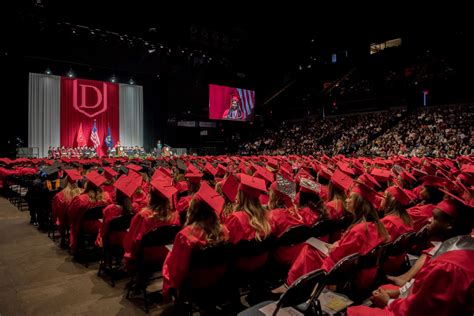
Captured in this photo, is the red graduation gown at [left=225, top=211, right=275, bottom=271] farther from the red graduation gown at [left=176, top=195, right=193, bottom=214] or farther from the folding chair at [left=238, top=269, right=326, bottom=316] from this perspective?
the red graduation gown at [left=176, top=195, right=193, bottom=214]

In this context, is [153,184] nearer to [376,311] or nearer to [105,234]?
[105,234]

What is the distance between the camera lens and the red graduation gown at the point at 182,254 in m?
2.40

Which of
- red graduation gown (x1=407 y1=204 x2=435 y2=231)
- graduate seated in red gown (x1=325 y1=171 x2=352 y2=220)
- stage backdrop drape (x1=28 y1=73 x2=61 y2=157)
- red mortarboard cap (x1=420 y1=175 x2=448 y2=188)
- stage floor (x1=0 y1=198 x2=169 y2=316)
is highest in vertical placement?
stage backdrop drape (x1=28 y1=73 x2=61 y2=157)

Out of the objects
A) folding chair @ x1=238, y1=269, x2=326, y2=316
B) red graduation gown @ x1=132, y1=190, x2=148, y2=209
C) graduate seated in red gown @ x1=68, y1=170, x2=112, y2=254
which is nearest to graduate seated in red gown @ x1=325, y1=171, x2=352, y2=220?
folding chair @ x1=238, y1=269, x2=326, y2=316

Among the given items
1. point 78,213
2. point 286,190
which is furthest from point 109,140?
point 286,190

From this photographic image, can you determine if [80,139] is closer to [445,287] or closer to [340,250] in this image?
[340,250]

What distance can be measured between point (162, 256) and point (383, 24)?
3278cm

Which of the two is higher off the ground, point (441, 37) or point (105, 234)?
point (441, 37)

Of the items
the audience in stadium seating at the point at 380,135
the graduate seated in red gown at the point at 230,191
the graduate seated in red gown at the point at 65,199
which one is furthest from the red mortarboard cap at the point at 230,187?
the audience in stadium seating at the point at 380,135

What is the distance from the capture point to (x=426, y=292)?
1.37 m

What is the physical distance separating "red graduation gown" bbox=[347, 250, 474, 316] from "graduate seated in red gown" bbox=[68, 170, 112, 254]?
4.03 metres

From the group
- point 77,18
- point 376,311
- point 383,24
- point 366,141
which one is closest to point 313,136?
point 366,141

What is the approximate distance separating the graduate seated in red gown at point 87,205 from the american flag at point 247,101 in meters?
24.8

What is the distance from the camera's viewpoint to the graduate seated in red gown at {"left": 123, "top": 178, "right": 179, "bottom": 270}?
10.5 ft
